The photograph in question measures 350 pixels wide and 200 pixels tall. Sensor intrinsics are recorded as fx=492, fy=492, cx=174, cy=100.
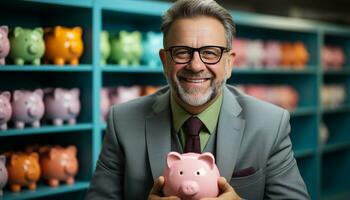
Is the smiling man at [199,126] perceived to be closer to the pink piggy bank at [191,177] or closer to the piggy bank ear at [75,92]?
the pink piggy bank at [191,177]

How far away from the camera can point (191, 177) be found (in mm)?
1465

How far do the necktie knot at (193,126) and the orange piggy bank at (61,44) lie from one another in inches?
48.2

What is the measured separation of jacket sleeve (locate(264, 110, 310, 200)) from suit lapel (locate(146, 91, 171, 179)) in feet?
1.20

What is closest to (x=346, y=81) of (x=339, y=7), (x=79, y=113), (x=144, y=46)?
(x=339, y=7)

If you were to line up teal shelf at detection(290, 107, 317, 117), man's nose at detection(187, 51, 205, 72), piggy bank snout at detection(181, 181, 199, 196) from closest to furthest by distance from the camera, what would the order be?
piggy bank snout at detection(181, 181, 199, 196) < man's nose at detection(187, 51, 205, 72) < teal shelf at detection(290, 107, 317, 117)

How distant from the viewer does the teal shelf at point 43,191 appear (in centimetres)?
250

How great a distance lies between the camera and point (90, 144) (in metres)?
2.83

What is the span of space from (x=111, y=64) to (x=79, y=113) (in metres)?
0.44

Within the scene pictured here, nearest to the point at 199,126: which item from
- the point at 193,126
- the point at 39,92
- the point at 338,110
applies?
the point at 193,126

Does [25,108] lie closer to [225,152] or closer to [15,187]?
Answer: [15,187]

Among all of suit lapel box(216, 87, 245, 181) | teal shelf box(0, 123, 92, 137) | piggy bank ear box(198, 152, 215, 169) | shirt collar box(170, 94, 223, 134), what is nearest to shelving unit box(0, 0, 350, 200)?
teal shelf box(0, 123, 92, 137)

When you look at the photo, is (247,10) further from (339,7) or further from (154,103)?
→ (154,103)

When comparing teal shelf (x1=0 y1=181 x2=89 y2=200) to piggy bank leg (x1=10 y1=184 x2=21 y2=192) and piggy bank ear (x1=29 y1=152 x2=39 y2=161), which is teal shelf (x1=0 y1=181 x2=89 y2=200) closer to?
piggy bank leg (x1=10 y1=184 x2=21 y2=192)

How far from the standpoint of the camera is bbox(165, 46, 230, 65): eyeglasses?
63.1 inches
